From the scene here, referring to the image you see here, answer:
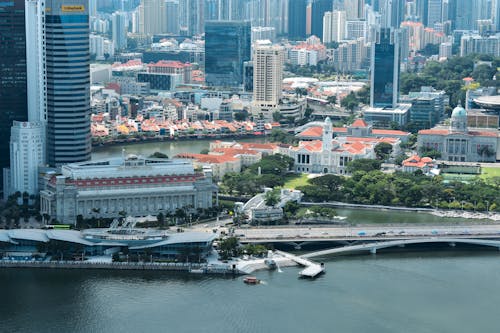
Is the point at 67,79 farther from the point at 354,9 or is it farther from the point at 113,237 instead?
the point at 354,9

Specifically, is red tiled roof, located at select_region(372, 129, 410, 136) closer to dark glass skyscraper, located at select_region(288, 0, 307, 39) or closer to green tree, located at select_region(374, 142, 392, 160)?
green tree, located at select_region(374, 142, 392, 160)

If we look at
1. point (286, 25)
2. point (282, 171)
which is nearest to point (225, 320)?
point (282, 171)

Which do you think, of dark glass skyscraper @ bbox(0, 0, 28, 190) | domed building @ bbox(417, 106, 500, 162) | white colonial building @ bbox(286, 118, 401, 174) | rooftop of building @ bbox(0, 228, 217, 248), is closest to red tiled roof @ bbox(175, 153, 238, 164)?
white colonial building @ bbox(286, 118, 401, 174)

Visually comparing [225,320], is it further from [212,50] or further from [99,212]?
[212,50]

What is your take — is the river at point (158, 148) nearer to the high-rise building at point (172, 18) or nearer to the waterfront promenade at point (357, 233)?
the waterfront promenade at point (357, 233)

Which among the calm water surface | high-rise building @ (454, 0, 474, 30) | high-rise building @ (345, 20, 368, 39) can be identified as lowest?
the calm water surface

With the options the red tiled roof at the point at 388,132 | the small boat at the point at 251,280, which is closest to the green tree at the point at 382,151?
the red tiled roof at the point at 388,132
